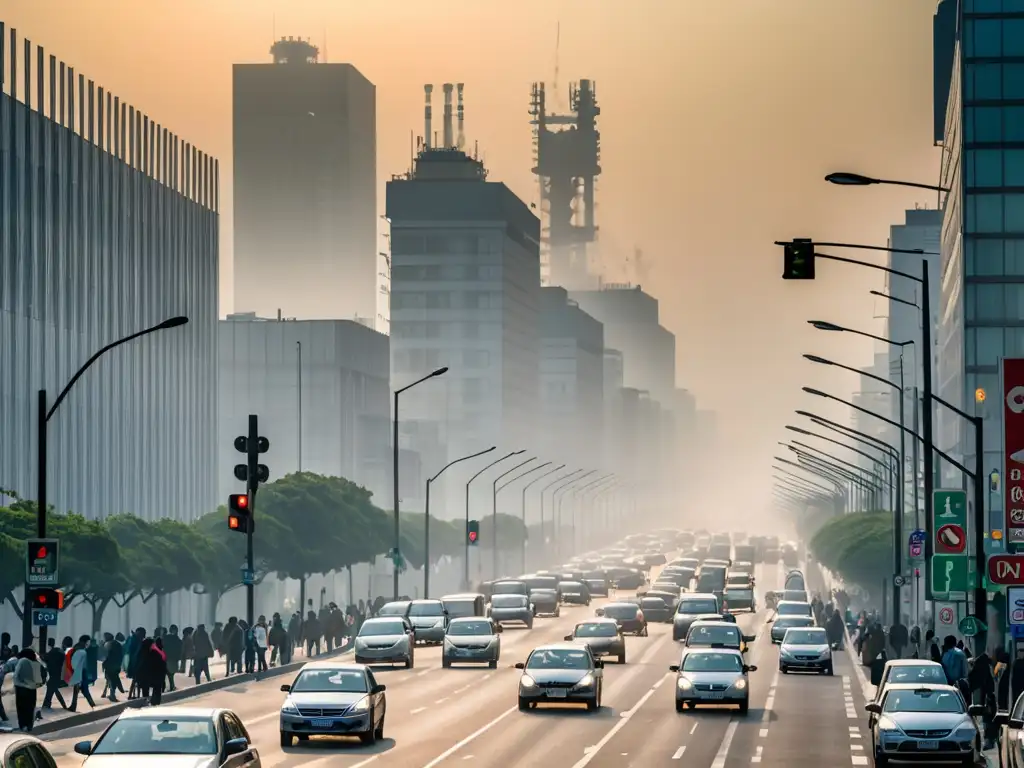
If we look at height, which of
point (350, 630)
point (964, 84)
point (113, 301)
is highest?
point (964, 84)

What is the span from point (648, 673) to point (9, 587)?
64.8 ft

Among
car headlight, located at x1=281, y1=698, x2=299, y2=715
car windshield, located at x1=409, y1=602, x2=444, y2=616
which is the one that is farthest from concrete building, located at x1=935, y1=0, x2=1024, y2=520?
car headlight, located at x1=281, y1=698, x2=299, y2=715

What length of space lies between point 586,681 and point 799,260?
59.0ft

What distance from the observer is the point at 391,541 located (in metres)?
121

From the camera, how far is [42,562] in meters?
41.8

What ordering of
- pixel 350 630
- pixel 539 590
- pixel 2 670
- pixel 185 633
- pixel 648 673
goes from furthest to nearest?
pixel 539 590, pixel 350 630, pixel 648 673, pixel 185 633, pixel 2 670

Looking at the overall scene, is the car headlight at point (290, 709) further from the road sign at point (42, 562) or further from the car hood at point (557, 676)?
the car hood at point (557, 676)

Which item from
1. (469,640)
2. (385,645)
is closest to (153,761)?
(385,645)

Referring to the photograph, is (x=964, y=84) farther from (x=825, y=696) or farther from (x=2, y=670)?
(x=2, y=670)

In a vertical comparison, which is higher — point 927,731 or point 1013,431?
point 1013,431

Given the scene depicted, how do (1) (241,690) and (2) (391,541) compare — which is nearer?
(1) (241,690)

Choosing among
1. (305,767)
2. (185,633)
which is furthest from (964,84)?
(305,767)

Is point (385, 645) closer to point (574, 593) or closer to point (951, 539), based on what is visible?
point (951, 539)

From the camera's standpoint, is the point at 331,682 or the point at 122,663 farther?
the point at 122,663
